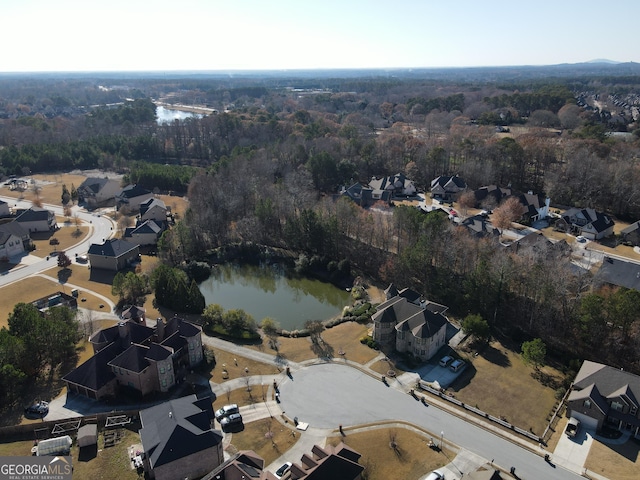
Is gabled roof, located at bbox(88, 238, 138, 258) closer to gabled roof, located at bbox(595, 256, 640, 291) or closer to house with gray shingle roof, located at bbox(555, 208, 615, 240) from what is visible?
gabled roof, located at bbox(595, 256, 640, 291)

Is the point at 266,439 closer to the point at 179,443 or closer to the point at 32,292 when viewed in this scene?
the point at 179,443

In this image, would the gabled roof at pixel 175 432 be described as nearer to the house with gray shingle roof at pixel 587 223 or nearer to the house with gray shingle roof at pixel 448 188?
the house with gray shingle roof at pixel 587 223

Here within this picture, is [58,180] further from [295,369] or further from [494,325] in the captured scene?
[494,325]

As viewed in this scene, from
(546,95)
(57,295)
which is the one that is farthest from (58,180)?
(546,95)

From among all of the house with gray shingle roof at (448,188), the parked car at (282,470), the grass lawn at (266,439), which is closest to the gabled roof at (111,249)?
the grass lawn at (266,439)

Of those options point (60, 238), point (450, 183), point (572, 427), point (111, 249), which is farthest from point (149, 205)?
point (572, 427)

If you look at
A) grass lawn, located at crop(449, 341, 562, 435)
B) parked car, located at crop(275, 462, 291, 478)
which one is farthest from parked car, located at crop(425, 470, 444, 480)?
parked car, located at crop(275, 462, 291, 478)
